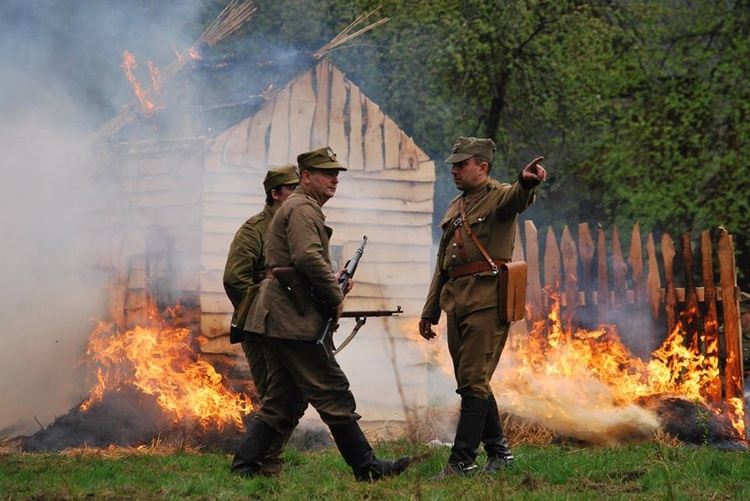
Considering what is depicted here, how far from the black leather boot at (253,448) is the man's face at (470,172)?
209 cm

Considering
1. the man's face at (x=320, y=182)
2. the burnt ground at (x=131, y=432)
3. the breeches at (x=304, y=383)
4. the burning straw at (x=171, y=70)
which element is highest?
the burning straw at (x=171, y=70)

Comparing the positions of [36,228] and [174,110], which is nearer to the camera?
[174,110]

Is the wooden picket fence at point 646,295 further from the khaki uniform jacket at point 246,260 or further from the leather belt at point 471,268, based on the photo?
the khaki uniform jacket at point 246,260

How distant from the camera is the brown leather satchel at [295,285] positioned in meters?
6.02

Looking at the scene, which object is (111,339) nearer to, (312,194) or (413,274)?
(413,274)

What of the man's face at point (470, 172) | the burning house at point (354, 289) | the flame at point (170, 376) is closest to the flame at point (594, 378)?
the burning house at point (354, 289)

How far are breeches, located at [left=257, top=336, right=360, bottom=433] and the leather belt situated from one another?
1154 mm

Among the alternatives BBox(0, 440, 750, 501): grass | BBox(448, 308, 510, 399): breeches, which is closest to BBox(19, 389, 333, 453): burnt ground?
BBox(0, 440, 750, 501): grass

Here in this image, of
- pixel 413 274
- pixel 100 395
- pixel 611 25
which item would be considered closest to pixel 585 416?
pixel 413 274

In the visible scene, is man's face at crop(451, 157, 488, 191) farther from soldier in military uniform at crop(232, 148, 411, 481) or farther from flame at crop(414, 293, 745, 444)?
flame at crop(414, 293, 745, 444)

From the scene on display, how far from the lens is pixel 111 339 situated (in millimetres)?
9578

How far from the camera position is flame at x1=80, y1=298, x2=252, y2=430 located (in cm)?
870

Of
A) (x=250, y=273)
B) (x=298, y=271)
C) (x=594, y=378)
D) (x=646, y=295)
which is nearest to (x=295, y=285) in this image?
(x=298, y=271)

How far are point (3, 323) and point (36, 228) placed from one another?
3.57 ft
